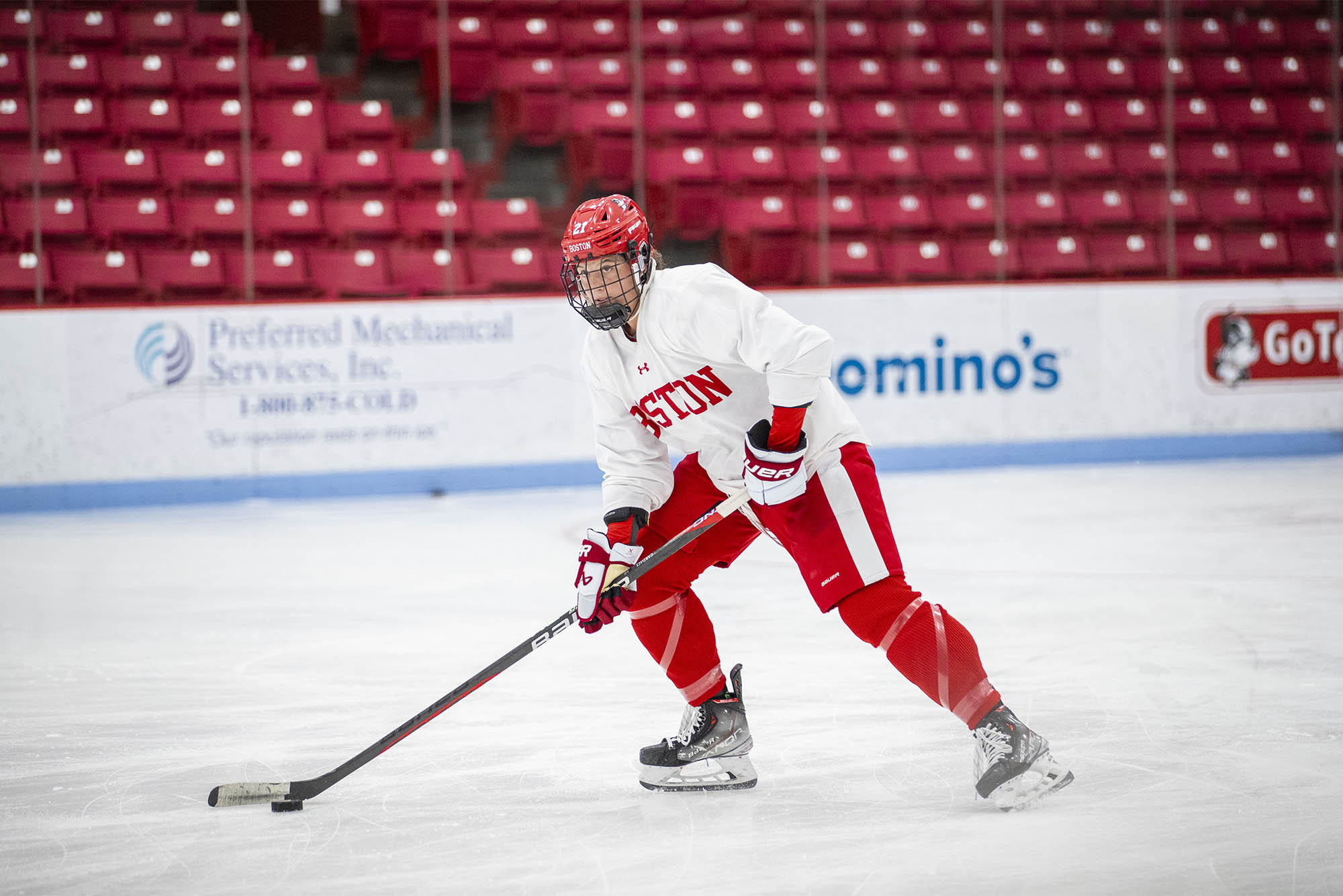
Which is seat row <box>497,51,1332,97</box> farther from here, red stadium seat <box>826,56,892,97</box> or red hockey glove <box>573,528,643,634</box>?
red hockey glove <box>573,528,643,634</box>

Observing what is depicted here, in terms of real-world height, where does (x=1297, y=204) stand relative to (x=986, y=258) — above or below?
above

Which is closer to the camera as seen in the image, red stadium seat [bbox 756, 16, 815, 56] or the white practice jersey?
the white practice jersey

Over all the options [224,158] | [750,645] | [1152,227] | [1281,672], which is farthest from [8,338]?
[1152,227]

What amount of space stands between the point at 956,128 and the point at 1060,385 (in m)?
2.08

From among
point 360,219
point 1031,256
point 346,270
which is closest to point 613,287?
point 346,270

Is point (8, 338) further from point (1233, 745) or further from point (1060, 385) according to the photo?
point (1233, 745)

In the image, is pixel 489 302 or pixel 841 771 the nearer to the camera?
pixel 841 771

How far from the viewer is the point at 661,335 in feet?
8.13

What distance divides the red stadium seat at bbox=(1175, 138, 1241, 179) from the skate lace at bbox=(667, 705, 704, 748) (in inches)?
312

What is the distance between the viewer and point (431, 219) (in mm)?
8281

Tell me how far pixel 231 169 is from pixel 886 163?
4.00 m

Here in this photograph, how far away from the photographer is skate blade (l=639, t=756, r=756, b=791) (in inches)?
100

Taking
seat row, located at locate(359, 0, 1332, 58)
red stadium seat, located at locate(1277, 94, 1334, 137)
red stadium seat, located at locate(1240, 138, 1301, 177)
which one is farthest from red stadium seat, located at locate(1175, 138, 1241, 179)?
seat row, located at locate(359, 0, 1332, 58)

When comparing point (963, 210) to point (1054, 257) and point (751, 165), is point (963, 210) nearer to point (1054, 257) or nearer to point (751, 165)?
point (1054, 257)
